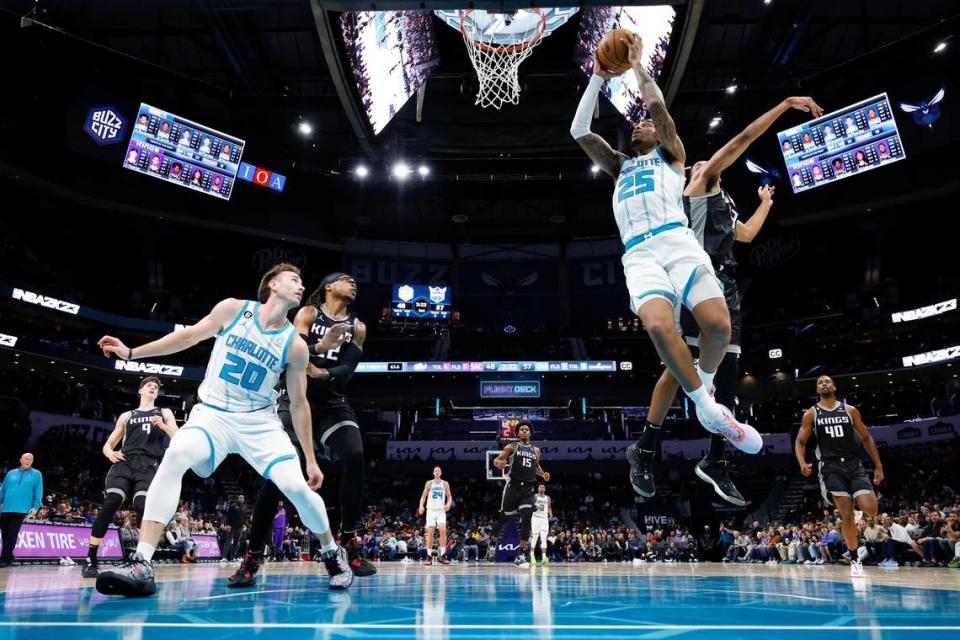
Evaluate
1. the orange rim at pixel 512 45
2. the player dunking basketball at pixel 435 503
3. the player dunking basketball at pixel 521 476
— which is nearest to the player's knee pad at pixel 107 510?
the player dunking basketball at pixel 521 476

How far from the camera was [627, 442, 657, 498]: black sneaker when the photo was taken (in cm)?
458

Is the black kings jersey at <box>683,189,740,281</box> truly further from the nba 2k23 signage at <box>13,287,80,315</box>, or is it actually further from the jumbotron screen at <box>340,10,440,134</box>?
the nba 2k23 signage at <box>13,287,80,315</box>

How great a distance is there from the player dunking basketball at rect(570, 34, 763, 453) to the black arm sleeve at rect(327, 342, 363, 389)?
2673 millimetres

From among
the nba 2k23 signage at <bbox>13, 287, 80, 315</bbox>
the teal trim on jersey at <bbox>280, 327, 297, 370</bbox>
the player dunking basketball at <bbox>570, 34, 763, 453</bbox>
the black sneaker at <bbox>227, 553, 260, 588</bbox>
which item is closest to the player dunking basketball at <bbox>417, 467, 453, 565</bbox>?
the black sneaker at <bbox>227, 553, 260, 588</bbox>

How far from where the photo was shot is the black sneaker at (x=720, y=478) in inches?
176

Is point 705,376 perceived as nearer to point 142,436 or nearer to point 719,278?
point 719,278

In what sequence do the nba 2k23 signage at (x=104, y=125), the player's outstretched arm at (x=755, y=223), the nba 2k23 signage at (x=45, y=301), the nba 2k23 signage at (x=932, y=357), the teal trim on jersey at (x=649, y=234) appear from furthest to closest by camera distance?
1. the nba 2k23 signage at (x=932, y=357)
2. the nba 2k23 signage at (x=45, y=301)
3. the nba 2k23 signage at (x=104, y=125)
4. the player's outstretched arm at (x=755, y=223)
5. the teal trim on jersey at (x=649, y=234)

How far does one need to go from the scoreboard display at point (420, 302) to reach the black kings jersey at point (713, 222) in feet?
100

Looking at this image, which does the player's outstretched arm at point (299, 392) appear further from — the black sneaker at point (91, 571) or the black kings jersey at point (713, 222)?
the black sneaker at point (91, 571)

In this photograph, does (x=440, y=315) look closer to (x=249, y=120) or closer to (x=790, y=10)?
(x=249, y=120)

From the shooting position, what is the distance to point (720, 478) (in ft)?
15.1

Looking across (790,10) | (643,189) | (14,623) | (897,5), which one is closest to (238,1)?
(790,10)

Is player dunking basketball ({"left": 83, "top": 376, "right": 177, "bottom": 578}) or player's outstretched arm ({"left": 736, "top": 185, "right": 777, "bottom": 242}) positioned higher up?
player's outstretched arm ({"left": 736, "top": 185, "right": 777, "bottom": 242})

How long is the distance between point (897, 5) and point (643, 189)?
2194cm
